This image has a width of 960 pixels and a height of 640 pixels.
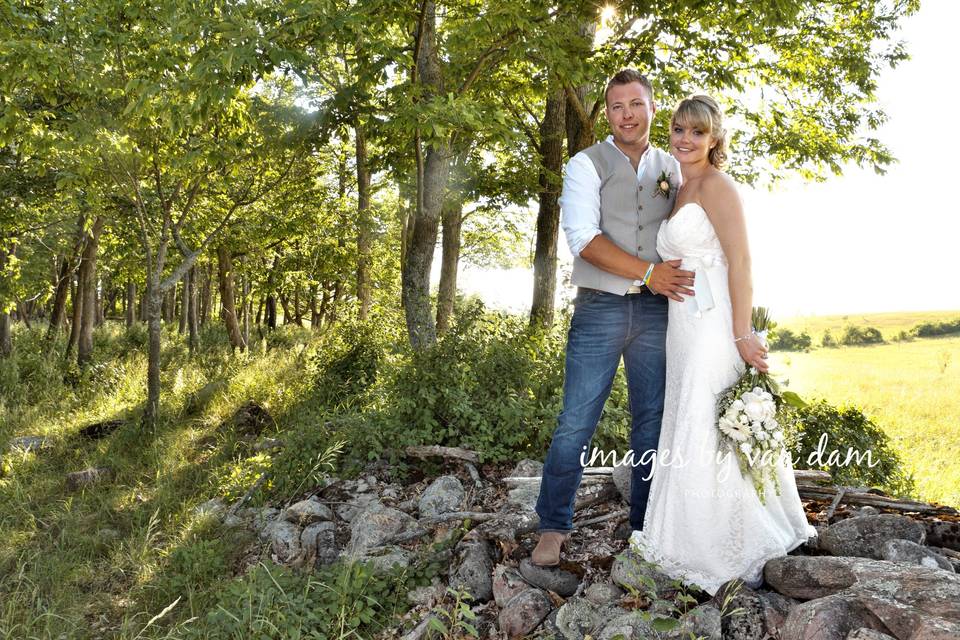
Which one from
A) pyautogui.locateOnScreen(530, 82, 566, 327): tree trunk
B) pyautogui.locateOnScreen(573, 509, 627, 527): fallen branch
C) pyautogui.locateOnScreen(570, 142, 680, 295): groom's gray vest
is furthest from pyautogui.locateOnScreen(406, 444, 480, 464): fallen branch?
pyautogui.locateOnScreen(530, 82, 566, 327): tree trunk

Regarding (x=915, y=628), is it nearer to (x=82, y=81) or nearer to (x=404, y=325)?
(x=404, y=325)

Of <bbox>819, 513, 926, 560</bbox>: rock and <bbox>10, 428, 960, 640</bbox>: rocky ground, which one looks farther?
<bbox>819, 513, 926, 560</bbox>: rock

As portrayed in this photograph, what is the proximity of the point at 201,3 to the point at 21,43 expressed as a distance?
1915 millimetres

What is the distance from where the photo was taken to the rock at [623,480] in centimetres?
445

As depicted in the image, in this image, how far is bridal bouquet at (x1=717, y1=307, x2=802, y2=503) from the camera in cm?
306

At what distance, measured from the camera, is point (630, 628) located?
298 cm

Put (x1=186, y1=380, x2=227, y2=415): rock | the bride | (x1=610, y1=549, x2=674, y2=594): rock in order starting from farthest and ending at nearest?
(x1=186, y1=380, x2=227, y2=415): rock < (x1=610, y1=549, x2=674, y2=594): rock < the bride

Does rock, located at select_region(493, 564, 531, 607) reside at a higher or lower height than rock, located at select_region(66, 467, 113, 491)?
higher

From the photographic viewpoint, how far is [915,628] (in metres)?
2.36

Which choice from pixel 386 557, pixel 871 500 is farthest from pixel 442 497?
pixel 871 500

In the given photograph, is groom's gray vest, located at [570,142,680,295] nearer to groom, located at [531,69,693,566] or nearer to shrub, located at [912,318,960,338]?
groom, located at [531,69,693,566]

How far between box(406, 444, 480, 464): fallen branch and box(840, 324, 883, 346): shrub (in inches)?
751

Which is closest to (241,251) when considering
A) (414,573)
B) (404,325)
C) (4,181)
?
(4,181)

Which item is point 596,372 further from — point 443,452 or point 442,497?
point 443,452
